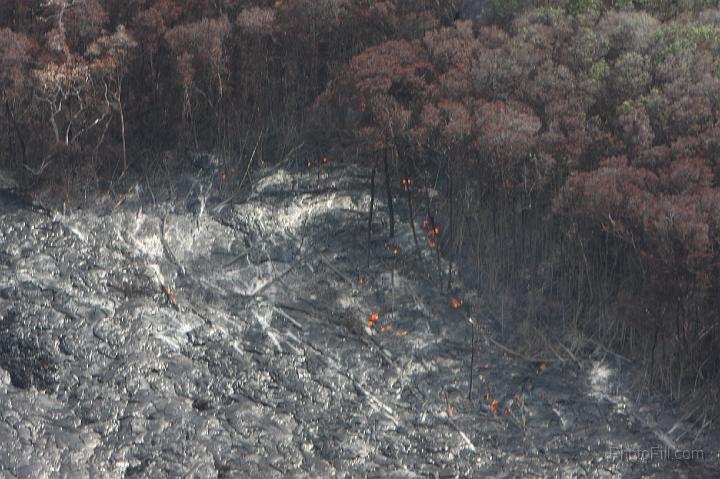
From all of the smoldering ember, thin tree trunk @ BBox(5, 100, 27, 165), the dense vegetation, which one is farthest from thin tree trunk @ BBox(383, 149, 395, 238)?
thin tree trunk @ BBox(5, 100, 27, 165)

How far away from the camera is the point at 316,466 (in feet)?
35.3

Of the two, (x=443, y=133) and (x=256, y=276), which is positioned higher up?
(x=443, y=133)

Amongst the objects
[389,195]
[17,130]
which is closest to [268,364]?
[389,195]

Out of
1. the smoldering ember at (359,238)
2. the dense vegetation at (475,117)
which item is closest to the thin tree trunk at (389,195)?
the smoldering ember at (359,238)

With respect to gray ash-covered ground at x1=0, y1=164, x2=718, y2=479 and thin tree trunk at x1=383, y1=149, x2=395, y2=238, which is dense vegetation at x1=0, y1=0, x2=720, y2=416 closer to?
thin tree trunk at x1=383, y1=149, x2=395, y2=238

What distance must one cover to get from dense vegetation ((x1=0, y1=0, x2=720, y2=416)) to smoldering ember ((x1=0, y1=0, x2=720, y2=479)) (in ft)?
0.11

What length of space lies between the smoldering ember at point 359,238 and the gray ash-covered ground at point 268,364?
3cm

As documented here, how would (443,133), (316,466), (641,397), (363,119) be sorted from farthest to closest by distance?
(363,119) < (443,133) < (641,397) < (316,466)

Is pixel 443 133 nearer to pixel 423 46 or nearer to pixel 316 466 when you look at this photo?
pixel 423 46

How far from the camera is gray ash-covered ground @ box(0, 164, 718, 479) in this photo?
1087cm

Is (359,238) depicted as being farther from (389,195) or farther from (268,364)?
(268,364)

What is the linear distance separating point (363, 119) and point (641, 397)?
15.5 feet

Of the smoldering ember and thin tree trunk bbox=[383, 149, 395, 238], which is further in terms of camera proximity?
thin tree trunk bbox=[383, 149, 395, 238]

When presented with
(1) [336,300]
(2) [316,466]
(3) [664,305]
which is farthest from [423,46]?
(2) [316,466]
